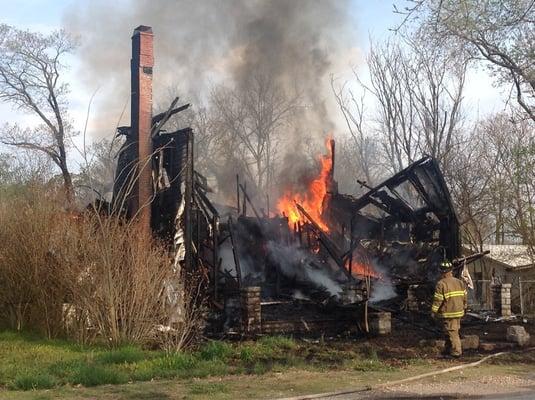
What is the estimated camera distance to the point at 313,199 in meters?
19.7

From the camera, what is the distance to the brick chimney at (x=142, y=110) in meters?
17.0

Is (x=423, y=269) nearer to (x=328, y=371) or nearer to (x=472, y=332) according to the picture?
(x=472, y=332)

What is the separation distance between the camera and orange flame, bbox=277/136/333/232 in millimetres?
19159

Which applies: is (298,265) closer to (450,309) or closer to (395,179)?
(395,179)

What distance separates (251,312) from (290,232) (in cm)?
526

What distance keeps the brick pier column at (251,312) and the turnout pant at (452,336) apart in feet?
14.4

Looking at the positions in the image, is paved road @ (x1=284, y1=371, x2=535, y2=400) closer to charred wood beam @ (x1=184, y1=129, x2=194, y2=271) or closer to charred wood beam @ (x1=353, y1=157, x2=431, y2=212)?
charred wood beam @ (x1=184, y1=129, x2=194, y2=271)

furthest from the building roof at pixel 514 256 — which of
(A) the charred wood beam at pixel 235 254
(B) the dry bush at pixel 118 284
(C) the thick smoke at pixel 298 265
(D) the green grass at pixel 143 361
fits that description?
(B) the dry bush at pixel 118 284

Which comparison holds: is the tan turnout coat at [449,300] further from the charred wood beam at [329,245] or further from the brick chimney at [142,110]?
the brick chimney at [142,110]

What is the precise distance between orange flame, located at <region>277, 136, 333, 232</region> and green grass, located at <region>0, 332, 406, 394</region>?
727 cm

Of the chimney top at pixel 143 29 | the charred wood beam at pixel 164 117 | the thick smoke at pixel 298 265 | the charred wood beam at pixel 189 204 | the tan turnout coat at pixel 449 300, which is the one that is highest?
the chimney top at pixel 143 29

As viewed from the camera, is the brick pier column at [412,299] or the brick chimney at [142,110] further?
the brick chimney at [142,110]

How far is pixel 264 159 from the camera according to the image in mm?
33625

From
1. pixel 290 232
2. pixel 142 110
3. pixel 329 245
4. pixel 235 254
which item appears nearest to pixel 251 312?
pixel 235 254
